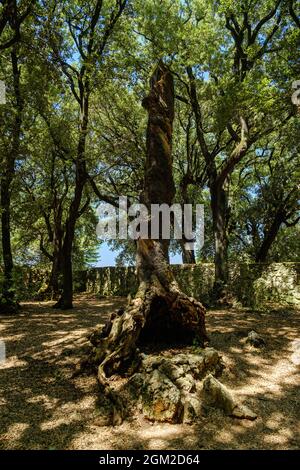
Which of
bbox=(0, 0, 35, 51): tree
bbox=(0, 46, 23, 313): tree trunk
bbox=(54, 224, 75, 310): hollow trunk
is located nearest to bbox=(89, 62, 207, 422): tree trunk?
bbox=(0, 0, 35, 51): tree

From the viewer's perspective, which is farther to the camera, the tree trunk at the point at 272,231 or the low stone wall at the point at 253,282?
the tree trunk at the point at 272,231

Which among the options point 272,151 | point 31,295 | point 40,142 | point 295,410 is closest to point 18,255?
point 31,295

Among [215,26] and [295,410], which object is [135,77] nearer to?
[215,26]

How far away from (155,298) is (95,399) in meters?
2.04

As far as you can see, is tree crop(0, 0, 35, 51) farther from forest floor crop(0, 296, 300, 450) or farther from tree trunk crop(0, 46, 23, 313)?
forest floor crop(0, 296, 300, 450)

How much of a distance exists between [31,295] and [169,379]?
49.7 ft

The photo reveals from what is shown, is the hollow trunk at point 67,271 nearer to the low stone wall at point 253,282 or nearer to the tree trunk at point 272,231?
the low stone wall at point 253,282

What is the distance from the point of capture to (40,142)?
16.3 m

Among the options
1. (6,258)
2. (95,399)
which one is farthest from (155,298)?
(6,258)

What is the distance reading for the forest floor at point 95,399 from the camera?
430 cm

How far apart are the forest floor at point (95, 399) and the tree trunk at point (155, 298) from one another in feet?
2.19

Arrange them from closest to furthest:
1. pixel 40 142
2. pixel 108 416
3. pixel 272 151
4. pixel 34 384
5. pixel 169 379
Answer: pixel 108 416 → pixel 169 379 → pixel 34 384 → pixel 40 142 → pixel 272 151

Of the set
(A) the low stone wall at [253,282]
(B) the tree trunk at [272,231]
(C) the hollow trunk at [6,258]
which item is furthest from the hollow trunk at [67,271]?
(B) the tree trunk at [272,231]

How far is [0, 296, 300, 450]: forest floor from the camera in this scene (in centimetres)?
430
